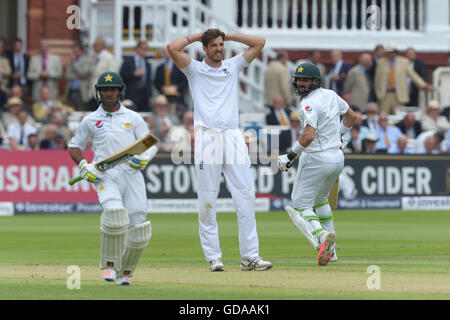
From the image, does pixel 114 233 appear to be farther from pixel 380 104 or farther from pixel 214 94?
pixel 380 104

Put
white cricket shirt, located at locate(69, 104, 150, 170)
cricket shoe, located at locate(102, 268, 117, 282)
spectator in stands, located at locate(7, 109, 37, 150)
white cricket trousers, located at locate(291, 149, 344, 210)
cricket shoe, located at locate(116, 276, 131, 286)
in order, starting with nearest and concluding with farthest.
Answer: cricket shoe, located at locate(116, 276, 131, 286) → cricket shoe, located at locate(102, 268, 117, 282) → white cricket shirt, located at locate(69, 104, 150, 170) → white cricket trousers, located at locate(291, 149, 344, 210) → spectator in stands, located at locate(7, 109, 37, 150)

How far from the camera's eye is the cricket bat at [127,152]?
9.83 meters

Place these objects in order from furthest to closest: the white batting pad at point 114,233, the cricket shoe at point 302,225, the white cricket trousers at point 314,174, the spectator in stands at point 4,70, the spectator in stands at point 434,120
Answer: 1. the spectator in stands at point 434,120
2. the spectator in stands at point 4,70
3. the white cricket trousers at point 314,174
4. the cricket shoe at point 302,225
5. the white batting pad at point 114,233

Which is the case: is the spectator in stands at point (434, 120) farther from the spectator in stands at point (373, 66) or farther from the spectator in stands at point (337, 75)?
the spectator in stands at point (337, 75)

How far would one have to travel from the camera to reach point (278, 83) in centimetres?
2484

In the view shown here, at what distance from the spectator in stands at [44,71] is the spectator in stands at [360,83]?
6.10 metres

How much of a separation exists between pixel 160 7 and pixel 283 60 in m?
3.48

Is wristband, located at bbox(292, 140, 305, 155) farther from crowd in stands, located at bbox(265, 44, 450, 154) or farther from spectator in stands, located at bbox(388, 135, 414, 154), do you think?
spectator in stands, located at bbox(388, 135, 414, 154)

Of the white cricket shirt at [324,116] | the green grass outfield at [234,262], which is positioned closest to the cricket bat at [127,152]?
the green grass outfield at [234,262]

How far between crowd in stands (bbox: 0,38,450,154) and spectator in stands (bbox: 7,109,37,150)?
0.8 inches

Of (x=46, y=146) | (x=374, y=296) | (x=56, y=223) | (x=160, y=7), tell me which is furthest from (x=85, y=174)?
(x=160, y=7)

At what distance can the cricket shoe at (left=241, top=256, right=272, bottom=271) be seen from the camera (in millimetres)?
11078

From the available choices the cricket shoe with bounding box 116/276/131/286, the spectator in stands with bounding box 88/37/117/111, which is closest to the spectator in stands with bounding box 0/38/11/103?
the spectator in stands with bounding box 88/37/117/111
